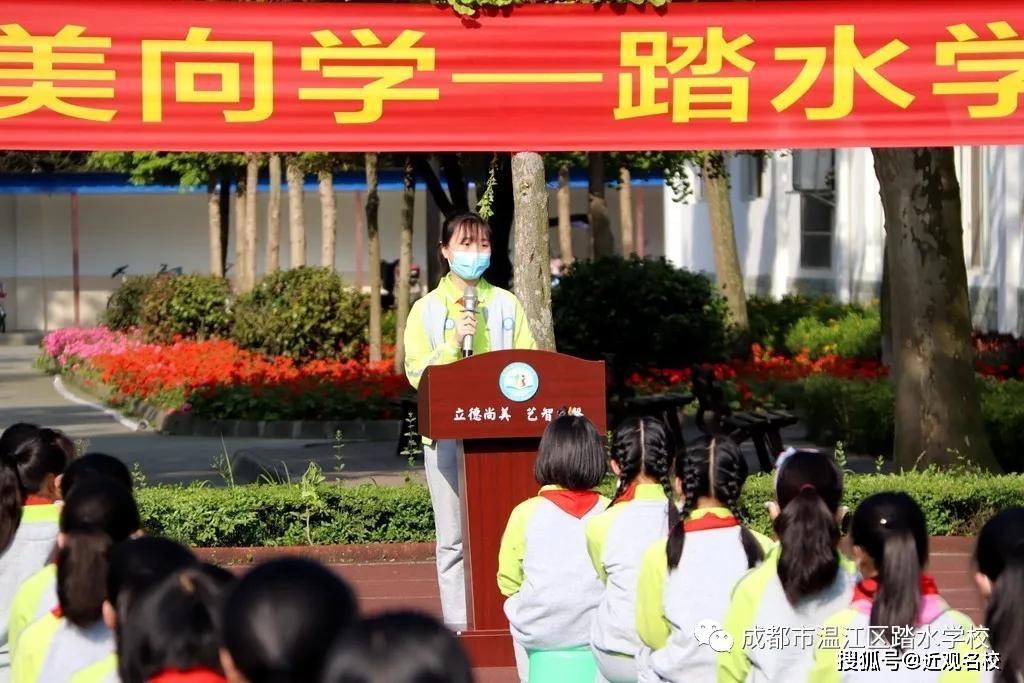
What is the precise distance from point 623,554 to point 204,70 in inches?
135

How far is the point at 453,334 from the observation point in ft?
23.9

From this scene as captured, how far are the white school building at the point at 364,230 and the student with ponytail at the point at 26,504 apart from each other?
2146cm

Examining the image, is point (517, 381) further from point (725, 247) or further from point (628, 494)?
point (725, 247)

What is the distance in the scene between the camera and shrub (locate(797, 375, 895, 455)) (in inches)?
569

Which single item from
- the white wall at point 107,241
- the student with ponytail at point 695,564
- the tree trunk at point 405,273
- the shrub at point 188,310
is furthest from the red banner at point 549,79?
the white wall at point 107,241

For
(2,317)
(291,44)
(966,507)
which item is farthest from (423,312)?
(2,317)

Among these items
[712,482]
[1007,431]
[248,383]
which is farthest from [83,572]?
[248,383]

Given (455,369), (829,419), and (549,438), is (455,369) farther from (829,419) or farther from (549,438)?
(829,419)

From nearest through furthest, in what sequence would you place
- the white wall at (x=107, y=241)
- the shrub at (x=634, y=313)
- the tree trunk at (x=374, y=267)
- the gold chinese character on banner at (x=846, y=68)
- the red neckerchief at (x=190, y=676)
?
the red neckerchief at (x=190, y=676) < the gold chinese character on banner at (x=846, y=68) < the shrub at (x=634, y=313) < the tree trunk at (x=374, y=267) < the white wall at (x=107, y=241)

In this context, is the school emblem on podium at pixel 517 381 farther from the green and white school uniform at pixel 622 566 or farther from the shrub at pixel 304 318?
the shrub at pixel 304 318

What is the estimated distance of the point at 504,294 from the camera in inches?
290

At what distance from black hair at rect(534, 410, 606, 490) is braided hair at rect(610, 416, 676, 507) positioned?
0.70 ft

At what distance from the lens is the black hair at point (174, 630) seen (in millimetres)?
3352

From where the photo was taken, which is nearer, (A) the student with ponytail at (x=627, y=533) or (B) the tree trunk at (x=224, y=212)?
(A) the student with ponytail at (x=627, y=533)
